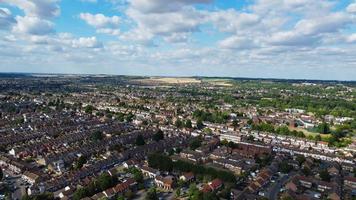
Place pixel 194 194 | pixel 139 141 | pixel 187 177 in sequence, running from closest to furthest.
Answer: pixel 194 194 < pixel 187 177 < pixel 139 141

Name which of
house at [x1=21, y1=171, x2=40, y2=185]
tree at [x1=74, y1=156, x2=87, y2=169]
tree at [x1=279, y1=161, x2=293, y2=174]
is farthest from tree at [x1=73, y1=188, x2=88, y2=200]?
tree at [x1=279, y1=161, x2=293, y2=174]

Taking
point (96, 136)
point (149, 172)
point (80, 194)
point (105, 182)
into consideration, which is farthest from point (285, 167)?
point (96, 136)

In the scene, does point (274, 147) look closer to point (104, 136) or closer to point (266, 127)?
point (266, 127)

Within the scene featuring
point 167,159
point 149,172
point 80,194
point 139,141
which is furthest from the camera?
point 139,141

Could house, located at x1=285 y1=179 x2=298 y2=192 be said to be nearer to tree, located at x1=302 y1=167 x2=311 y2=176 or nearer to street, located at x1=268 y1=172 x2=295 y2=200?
street, located at x1=268 y1=172 x2=295 y2=200

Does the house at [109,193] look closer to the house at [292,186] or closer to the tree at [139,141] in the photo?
the house at [292,186]

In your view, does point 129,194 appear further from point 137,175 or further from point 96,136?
point 96,136

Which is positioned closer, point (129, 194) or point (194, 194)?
point (194, 194)

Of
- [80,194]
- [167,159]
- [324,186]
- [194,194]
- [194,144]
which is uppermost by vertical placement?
[167,159]

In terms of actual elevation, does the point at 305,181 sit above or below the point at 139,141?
below
